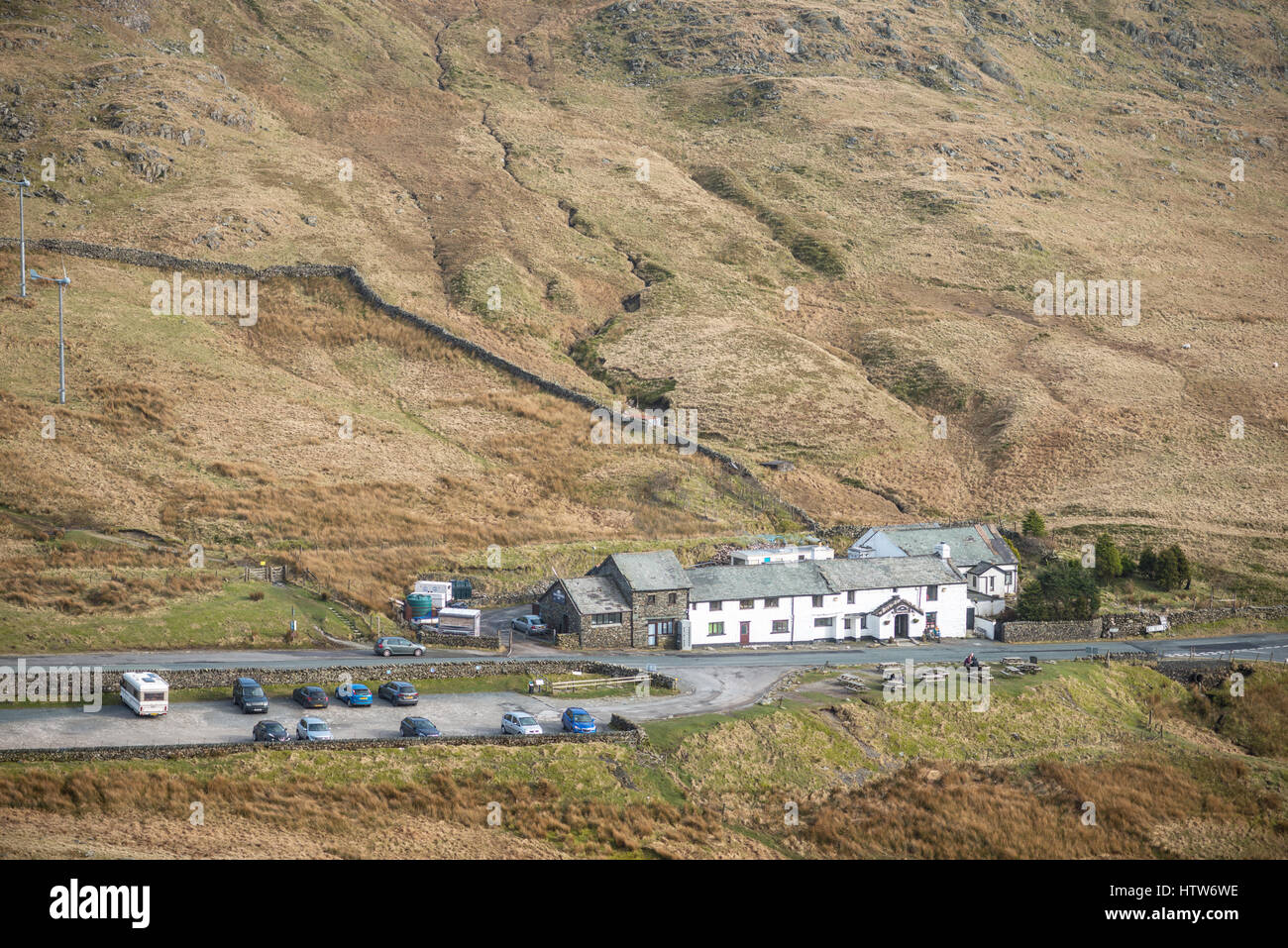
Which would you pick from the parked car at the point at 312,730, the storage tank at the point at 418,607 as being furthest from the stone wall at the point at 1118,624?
the parked car at the point at 312,730

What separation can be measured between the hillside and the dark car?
1577 centimetres

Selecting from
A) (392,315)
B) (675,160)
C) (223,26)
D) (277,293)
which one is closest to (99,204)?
(277,293)

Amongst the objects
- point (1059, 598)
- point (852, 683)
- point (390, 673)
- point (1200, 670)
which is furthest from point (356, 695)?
point (1200, 670)

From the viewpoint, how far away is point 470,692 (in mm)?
48875

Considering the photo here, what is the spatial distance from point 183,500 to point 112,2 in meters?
103

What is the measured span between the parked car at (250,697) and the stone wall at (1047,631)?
4027 centimetres

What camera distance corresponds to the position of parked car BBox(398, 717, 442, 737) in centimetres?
4191

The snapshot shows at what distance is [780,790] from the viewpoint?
43.6 meters

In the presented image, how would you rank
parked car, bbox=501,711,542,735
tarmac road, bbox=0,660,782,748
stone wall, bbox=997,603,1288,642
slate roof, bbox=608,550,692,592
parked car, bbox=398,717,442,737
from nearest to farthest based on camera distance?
tarmac road, bbox=0,660,782,748
parked car, bbox=398,717,442,737
parked car, bbox=501,711,542,735
slate roof, bbox=608,550,692,592
stone wall, bbox=997,603,1288,642

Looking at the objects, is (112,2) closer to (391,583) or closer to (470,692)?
(391,583)

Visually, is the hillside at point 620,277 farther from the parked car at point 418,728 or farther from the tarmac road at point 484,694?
the parked car at point 418,728

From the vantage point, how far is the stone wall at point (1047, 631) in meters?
65.1

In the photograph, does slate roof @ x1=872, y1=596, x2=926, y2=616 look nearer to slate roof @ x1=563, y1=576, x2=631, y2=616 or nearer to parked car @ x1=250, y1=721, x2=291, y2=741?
slate roof @ x1=563, y1=576, x2=631, y2=616

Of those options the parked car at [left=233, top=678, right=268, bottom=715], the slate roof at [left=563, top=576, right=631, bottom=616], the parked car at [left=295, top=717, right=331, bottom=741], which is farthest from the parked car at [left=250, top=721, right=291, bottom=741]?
the slate roof at [left=563, top=576, right=631, bottom=616]
